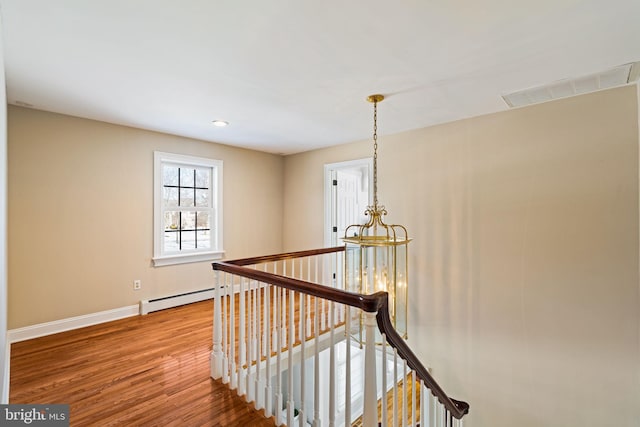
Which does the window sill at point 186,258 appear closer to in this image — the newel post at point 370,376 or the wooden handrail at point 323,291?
the wooden handrail at point 323,291

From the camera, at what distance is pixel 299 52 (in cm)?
203

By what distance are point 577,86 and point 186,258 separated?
189 inches

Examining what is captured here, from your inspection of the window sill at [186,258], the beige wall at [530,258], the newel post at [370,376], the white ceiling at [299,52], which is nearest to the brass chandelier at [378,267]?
the white ceiling at [299,52]

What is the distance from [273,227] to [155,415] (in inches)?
140

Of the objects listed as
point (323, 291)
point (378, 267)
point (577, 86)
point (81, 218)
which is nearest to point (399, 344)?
point (323, 291)

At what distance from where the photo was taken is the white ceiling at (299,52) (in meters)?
1.62

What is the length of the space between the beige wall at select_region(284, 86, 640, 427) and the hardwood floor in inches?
96.5

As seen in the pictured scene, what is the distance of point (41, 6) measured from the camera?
1594 millimetres

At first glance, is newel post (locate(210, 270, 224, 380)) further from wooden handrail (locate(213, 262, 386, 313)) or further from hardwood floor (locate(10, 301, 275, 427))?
wooden handrail (locate(213, 262, 386, 313))

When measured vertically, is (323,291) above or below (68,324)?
above

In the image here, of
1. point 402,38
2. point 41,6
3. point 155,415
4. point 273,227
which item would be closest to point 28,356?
point 155,415

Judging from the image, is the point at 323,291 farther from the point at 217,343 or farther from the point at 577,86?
the point at 577,86

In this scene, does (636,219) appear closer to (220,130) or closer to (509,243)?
(509,243)

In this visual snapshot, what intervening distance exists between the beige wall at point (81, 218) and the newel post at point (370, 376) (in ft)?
11.7
